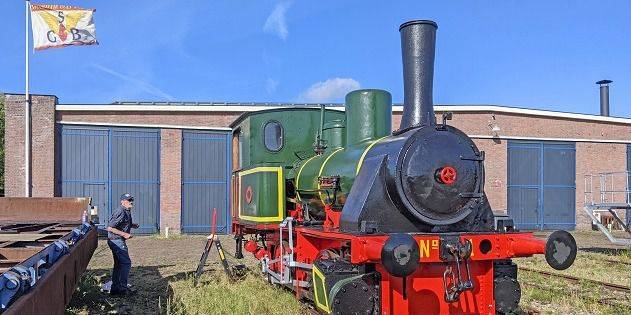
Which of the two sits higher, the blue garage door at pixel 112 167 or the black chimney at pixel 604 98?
the black chimney at pixel 604 98

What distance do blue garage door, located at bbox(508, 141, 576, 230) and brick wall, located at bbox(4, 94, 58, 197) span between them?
16.6 meters

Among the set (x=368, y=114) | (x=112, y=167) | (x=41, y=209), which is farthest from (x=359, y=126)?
(x=112, y=167)

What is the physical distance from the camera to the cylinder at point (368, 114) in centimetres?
660

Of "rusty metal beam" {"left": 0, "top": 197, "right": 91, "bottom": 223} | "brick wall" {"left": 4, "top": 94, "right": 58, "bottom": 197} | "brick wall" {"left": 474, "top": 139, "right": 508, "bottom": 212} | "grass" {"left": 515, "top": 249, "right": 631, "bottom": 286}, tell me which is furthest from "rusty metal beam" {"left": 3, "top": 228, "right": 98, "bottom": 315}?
"brick wall" {"left": 474, "top": 139, "right": 508, "bottom": 212}

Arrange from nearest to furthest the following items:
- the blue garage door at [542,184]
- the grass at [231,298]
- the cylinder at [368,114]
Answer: the cylinder at [368,114]
the grass at [231,298]
the blue garage door at [542,184]

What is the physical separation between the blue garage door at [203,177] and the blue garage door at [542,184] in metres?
11.1

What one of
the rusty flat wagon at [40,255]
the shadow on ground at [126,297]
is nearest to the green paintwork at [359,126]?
the shadow on ground at [126,297]

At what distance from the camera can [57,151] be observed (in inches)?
718

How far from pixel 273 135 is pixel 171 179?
11.6 m

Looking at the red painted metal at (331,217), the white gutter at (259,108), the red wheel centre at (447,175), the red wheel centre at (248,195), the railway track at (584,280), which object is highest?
the white gutter at (259,108)

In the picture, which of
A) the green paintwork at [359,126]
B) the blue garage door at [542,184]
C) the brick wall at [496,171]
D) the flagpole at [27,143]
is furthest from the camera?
the blue garage door at [542,184]

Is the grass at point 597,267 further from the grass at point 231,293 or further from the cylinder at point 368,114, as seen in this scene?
the cylinder at point 368,114

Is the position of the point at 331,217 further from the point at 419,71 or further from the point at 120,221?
the point at 120,221

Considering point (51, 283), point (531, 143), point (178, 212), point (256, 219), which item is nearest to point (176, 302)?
point (256, 219)
